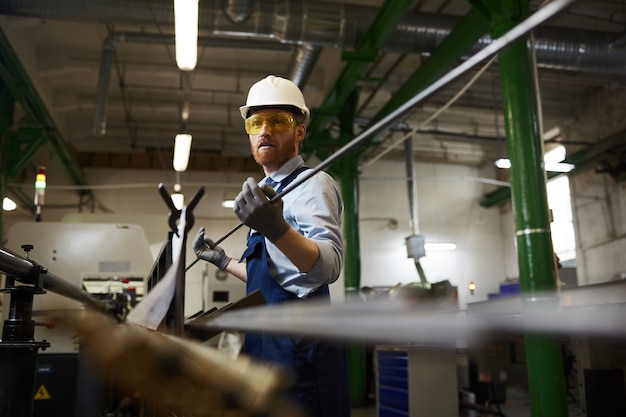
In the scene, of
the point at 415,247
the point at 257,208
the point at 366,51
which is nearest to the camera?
the point at 257,208

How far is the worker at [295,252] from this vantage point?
113 cm

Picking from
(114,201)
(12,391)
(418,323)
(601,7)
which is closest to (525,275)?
(12,391)

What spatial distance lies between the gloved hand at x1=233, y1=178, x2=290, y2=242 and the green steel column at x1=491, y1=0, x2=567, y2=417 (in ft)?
8.10

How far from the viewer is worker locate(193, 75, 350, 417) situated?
1133 millimetres

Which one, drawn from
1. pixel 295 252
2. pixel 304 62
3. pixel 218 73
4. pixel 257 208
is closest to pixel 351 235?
pixel 304 62

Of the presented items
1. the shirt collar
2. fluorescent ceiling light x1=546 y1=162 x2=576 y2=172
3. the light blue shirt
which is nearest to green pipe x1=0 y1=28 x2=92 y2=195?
the shirt collar

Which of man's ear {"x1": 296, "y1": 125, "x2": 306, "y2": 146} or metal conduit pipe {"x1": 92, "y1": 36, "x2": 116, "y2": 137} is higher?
metal conduit pipe {"x1": 92, "y1": 36, "x2": 116, "y2": 137}

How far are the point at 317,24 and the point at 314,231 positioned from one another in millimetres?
4140

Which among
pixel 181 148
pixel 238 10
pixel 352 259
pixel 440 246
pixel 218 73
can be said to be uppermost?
pixel 218 73

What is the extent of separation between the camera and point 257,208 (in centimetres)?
94

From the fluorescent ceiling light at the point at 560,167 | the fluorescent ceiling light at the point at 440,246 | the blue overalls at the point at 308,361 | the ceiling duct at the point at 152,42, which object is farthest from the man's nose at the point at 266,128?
the fluorescent ceiling light at the point at 440,246

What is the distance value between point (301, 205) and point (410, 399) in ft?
11.8

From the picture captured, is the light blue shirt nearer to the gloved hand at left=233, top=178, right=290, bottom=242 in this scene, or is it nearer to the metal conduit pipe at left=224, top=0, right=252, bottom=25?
the gloved hand at left=233, top=178, right=290, bottom=242

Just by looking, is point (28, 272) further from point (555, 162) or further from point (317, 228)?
point (555, 162)
